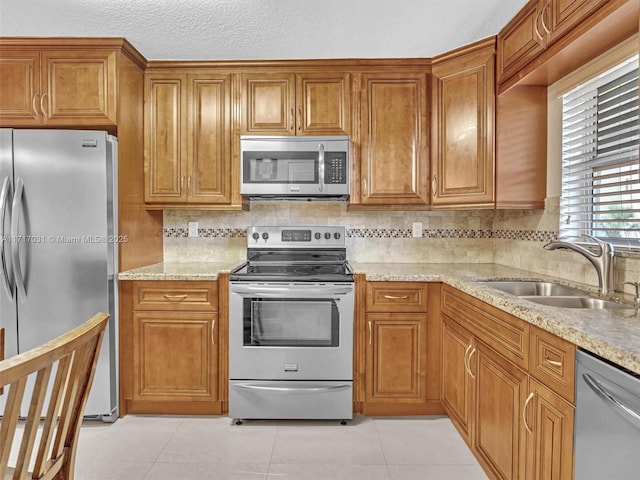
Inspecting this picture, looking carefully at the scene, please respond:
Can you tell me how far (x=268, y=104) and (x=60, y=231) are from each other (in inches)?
58.8

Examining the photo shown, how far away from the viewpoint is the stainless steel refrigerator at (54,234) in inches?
88.7

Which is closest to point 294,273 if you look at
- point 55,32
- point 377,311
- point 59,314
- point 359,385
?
point 377,311

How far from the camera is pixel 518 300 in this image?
1.56 m

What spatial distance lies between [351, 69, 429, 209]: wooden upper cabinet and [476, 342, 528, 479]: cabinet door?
4.12ft

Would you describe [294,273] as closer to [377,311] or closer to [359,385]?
[377,311]

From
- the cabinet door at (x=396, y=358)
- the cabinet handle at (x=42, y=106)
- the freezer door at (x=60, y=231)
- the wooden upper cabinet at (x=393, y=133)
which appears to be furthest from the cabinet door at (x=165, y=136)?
the cabinet door at (x=396, y=358)

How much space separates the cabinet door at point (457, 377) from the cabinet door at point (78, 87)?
2.33m

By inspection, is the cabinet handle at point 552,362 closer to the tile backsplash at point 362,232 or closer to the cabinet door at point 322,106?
the tile backsplash at point 362,232

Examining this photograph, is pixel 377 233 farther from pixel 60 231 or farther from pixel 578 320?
pixel 60 231

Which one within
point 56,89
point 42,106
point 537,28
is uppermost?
point 537,28

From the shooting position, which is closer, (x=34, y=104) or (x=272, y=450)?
(x=272, y=450)

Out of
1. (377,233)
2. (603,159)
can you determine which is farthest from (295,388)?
(603,159)

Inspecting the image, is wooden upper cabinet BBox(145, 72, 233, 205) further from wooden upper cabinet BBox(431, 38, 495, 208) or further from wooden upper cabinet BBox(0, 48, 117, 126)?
wooden upper cabinet BBox(431, 38, 495, 208)

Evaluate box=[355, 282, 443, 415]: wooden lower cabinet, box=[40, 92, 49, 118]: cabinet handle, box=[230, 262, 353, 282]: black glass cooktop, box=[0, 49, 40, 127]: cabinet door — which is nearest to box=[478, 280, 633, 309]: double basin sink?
box=[355, 282, 443, 415]: wooden lower cabinet
